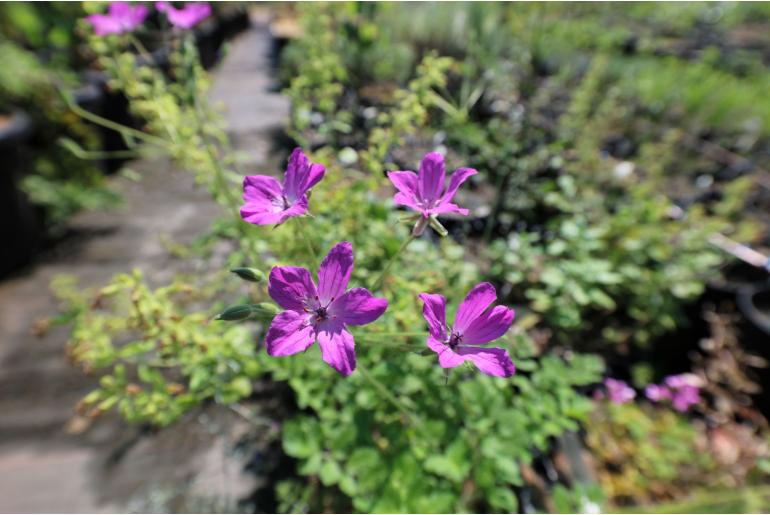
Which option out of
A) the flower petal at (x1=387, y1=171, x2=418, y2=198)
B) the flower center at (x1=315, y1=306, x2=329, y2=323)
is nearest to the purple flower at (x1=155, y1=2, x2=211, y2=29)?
the flower petal at (x1=387, y1=171, x2=418, y2=198)

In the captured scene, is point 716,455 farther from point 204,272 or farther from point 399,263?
point 204,272

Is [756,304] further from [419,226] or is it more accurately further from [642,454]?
[419,226]

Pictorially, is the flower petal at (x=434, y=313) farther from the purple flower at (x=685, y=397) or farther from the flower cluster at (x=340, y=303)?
the purple flower at (x=685, y=397)

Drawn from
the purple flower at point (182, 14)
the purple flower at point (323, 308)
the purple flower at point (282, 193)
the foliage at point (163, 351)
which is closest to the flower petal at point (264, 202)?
the purple flower at point (282, 193)

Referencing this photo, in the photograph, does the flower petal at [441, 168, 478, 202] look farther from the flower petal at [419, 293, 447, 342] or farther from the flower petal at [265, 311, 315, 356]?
the flower petal at [265, 311, 315, 356]

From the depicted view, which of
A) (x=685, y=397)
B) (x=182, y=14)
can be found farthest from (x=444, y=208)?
(x=685, y=397)

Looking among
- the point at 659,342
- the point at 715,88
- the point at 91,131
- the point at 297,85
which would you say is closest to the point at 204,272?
the point at 297,85
